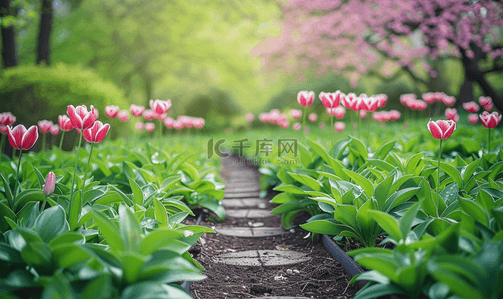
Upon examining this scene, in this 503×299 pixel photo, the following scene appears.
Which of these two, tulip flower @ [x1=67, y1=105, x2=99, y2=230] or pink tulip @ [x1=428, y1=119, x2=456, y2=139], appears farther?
pink tulip @ [x1=428, y1=119, x2=456, y2=139]

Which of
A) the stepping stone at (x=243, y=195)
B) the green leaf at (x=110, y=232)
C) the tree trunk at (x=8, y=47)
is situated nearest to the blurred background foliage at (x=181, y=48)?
A: the tree trunk at (x=8, y=47)

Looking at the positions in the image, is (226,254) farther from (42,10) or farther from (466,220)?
(42,10)

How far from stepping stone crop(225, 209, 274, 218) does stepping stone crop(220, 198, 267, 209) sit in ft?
0.70

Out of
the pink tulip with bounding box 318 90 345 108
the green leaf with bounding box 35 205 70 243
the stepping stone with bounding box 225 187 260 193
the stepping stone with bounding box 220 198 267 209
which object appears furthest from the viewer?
the stepping stone with bounding box 225 187 260 193

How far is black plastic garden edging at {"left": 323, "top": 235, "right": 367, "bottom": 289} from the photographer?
1857mm

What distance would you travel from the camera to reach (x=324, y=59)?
1284cm

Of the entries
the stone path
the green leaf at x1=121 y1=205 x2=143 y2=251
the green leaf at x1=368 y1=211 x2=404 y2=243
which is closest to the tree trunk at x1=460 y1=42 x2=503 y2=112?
the stone path

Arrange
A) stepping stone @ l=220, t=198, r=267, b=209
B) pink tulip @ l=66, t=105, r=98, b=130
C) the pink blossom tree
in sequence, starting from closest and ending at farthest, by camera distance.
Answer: pink tulip @ l=66, t=105, r=98, b=130 → stepping stone @ l=220, t=198, r=267, b=209 → the pink blossom tree

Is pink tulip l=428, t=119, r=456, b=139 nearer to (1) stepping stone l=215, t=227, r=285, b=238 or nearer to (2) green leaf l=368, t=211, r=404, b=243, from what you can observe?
(2) green leaf l=368, t=211, r=404, b=243

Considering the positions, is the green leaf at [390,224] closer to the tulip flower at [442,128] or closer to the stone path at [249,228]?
the tulip flower at [442,128]

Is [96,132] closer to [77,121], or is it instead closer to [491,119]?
[77,121]

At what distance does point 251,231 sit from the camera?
3.09 metres

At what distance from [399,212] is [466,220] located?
1.29 feet

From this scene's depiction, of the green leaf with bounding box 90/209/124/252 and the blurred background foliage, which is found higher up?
the blurred background foliage
